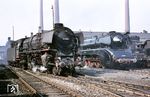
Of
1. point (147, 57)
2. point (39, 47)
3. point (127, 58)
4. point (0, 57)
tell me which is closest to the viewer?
point (39, 47)

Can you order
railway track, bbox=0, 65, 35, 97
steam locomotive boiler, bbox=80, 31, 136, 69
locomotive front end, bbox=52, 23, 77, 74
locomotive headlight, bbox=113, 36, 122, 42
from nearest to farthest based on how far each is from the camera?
railway track, bbox=0, 65, 35, 97 < locomotive front end, bbox=52, 23, 77, 74 < steam locomotive boiler, bbox=80, 31, 136, 69 < locomotive headlight, bbox=113, 36, 122, 42

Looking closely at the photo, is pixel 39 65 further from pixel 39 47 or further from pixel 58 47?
pixel 58 47

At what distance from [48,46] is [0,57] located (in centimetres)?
6567

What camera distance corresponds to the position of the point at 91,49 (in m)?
30.1

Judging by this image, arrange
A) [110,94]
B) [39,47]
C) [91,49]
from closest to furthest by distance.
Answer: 1. [110,94]
2. [39,47]
3. [91,49]

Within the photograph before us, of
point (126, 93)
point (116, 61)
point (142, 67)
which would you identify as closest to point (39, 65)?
point (116, 61)

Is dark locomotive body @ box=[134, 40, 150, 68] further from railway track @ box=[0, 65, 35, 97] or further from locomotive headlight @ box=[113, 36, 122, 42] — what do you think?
railway track @ box=[0, 65, 35, 97]

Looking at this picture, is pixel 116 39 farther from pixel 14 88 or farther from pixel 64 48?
pixel 14 88

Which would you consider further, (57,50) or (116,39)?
(116,39)

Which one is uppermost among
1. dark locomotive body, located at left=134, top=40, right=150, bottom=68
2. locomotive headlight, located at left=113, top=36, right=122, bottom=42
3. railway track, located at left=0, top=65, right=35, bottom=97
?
locomotive headlight, located at left=113, top=36, right=122, bottom=42

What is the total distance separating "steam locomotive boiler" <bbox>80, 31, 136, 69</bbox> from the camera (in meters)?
25.8

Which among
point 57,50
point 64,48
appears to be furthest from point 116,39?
point 57,50

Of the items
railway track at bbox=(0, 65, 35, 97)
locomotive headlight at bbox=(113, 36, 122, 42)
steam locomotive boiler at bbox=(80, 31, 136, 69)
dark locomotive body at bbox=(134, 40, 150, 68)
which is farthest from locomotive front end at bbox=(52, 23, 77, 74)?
dark locomotive body at bbox=(134, 40, 150, 68)

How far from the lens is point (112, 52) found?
26172 millimetres
